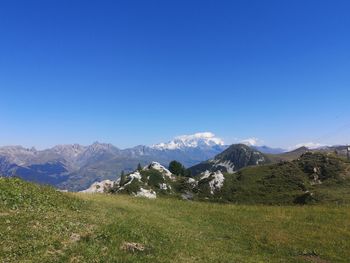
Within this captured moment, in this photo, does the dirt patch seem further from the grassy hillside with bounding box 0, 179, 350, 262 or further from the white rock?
the white rock

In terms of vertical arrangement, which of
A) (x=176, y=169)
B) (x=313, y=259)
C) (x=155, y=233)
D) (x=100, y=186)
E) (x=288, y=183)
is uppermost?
(x=176, y=169)

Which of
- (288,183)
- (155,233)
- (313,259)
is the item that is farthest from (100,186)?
(313,259)

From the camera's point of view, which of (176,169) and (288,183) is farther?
(176,169)

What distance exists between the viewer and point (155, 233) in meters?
27.5

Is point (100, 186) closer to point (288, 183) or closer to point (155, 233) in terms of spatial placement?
point (288, 183)

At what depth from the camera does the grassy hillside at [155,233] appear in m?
20.0

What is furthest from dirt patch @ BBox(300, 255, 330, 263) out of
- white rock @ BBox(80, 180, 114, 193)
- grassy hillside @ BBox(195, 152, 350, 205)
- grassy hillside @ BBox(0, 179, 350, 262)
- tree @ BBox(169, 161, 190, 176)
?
tree @ BBox(169, 161, 190, 176)

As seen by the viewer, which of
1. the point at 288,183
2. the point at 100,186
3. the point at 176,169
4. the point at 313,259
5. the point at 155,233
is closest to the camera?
the point at 313,259

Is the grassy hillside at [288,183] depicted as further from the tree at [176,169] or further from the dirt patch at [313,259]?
the tree at [176,169]

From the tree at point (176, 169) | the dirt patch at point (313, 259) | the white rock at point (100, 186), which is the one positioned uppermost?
the tree at point (176, 169)

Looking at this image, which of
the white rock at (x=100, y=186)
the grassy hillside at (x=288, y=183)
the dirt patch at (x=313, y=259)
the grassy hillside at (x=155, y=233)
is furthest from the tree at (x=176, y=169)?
the dirt patch at (x=313, y=259)

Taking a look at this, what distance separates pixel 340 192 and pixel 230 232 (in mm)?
53738

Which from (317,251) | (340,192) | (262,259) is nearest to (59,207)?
(262,259)

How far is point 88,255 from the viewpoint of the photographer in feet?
63.3
